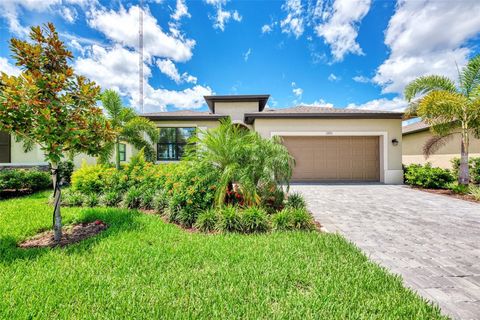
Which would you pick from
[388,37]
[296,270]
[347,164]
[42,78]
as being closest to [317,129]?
[347,164]

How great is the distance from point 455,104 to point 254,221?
9.45 metres

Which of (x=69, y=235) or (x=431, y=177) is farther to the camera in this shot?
(x=431, y=177)

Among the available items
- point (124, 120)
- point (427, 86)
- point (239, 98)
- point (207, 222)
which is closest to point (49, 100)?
point (207, 222)

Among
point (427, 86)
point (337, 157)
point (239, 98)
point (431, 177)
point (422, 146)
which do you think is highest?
point (239, 98)

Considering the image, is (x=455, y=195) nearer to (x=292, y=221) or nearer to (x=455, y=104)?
(x=455, y=104)

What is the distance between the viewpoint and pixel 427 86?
29.4ft

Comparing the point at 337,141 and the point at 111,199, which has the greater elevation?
the point at 337,141

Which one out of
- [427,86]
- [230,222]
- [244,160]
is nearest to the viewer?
[230,222]

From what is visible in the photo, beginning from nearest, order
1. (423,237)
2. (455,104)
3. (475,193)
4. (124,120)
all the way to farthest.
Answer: (423,237), (475,193), (455,104), (124,120)

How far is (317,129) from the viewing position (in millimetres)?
11234

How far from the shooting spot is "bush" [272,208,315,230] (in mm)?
4234

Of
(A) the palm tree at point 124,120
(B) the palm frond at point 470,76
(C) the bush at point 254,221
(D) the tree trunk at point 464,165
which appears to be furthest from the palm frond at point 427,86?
(A) the palm tree at point 124,120

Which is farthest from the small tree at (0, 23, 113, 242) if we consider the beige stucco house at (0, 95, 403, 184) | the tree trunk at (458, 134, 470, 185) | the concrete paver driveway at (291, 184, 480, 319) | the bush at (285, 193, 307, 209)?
the tree trunk at (458, 134, 470, 185)

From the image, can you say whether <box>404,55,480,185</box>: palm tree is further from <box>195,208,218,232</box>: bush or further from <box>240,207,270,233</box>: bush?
<box>195,208,218,232</box>: bush
